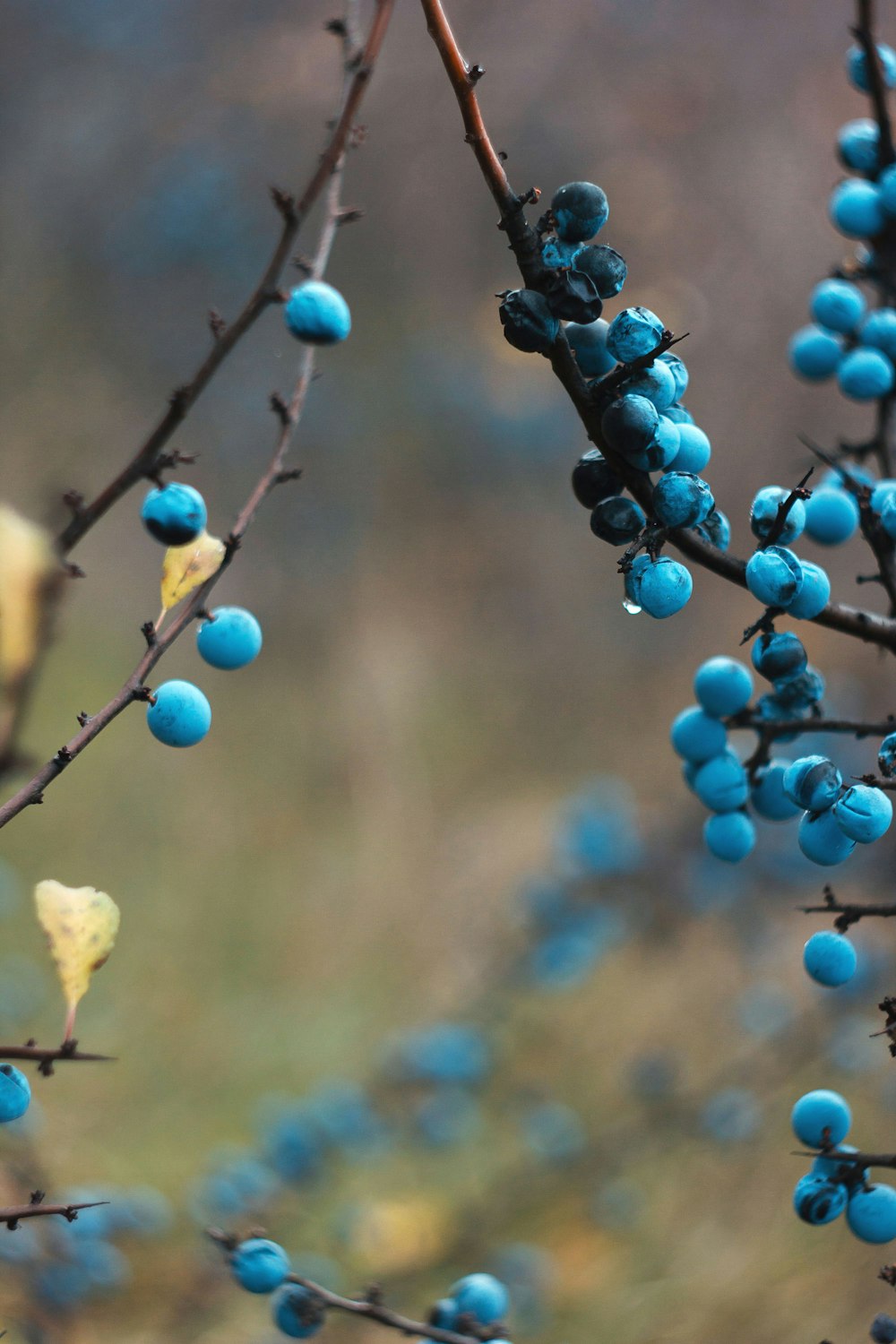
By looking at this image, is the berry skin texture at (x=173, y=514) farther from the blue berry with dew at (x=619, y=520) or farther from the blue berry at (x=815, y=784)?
the blue berry at (x=815, y=784)

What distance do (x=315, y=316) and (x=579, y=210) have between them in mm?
185

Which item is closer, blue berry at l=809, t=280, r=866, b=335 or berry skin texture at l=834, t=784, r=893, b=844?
berry skin texture at l=834, t=784, r=893, b=844

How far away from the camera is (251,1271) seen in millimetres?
863

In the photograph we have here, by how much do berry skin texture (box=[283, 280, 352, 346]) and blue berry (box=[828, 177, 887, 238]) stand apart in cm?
60

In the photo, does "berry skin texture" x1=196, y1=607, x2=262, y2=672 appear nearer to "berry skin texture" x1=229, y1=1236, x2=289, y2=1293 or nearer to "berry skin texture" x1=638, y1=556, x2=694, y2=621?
"berry skin texture" x1=638, y1=556, x2=694, y2=621

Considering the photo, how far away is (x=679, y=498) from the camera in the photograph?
0.65 metres

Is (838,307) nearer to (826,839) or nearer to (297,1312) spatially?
(826,839)

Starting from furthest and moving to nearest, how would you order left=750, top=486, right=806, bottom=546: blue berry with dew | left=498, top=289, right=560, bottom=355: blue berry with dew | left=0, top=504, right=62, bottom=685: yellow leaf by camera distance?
1. left=750, top=486, right=806, bottom=546: blue berry with dew
2. left=498, top=289, right=560, bottom=355: blue berry with dew
3. left=0, top=504, right=62, bottom=685: yellow leaf

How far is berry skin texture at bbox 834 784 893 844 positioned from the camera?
66 centimetres

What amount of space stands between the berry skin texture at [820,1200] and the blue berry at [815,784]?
0.27 metres

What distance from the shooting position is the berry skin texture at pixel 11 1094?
0.62 m

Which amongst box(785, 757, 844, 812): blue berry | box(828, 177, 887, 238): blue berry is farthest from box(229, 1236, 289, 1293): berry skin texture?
box(828, 177, 887, 238): blue berry

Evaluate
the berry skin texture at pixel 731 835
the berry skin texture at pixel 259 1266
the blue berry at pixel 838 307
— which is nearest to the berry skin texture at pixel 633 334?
the berry skin texture at pixel 731 835

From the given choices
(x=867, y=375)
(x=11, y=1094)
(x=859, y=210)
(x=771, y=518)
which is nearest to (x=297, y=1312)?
(x=11, y=1094)
